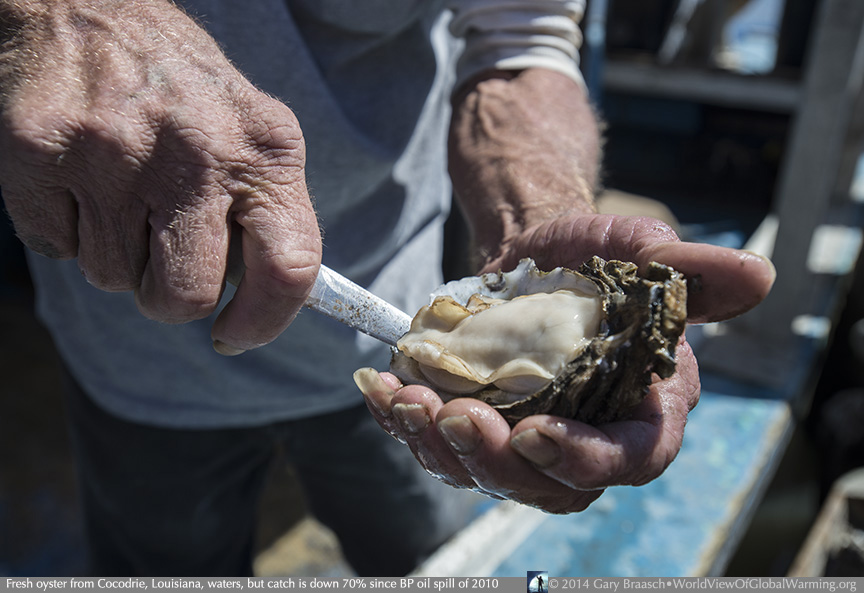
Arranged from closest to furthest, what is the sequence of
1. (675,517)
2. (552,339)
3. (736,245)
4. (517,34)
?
(552,339), (517,34), (675,517), (736,245)

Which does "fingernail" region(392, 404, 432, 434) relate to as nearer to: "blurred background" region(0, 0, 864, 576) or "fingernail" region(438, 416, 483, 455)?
"fingernail" region(438, 416, 483, 455)

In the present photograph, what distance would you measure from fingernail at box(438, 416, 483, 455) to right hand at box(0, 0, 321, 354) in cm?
31

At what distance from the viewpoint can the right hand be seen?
91cm

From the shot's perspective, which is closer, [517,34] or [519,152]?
[519,152]

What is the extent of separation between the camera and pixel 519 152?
1.71 meters

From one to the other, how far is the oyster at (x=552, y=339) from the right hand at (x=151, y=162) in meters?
0.36

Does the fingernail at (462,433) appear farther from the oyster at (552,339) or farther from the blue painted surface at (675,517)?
the blue painted surface at (675,517)

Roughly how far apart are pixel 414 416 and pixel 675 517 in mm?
2126

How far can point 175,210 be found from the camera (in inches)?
38.2

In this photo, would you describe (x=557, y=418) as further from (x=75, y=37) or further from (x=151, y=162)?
(x=75, y=37)

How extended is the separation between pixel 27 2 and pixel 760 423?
3.49 m
